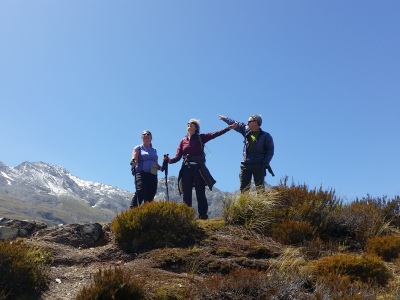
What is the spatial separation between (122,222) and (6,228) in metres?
2.04

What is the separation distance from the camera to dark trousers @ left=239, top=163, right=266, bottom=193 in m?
9.83

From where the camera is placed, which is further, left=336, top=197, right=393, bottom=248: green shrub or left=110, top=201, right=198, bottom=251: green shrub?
left=336, top=197, right=393, bottom=248: green shrub

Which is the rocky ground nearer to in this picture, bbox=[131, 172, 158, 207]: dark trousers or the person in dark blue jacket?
the person in dark blue jacket

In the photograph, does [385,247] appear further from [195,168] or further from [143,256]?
[195,168]

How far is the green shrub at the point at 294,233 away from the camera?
7926 mm

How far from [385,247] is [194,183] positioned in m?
A: 4.23

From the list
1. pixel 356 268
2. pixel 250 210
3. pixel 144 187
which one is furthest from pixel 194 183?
pixel 356 268

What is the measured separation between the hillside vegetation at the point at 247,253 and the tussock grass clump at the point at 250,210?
0.02 meters

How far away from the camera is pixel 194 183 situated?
10344 mm

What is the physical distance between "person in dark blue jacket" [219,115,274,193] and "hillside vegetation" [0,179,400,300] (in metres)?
0.52

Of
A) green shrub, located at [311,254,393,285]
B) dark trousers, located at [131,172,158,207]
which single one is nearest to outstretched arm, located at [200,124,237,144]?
dark trousers, located at [131,172,158,207]

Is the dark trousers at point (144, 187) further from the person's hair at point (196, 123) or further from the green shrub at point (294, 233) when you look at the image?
the green shrub at point (294, 233)

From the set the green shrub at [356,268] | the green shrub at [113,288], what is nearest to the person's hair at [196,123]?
the green shrub at [356,268]

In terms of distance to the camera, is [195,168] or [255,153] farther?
[195,168]
